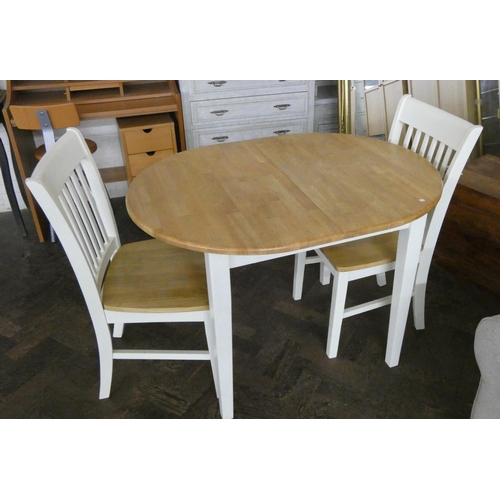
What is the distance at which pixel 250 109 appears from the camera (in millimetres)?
3150

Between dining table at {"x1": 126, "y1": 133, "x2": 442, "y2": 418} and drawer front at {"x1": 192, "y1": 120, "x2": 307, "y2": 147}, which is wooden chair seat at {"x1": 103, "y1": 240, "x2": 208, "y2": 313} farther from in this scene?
drawer front at {"x1": 192, "y1": 120, "x2": 307, "y2": 147}

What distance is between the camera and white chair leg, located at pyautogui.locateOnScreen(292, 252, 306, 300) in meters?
2.24

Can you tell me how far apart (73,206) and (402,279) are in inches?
46.5

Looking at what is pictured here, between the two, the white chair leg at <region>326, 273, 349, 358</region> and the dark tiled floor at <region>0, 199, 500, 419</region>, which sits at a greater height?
the white chair leg at <region>326, 273, 349, 358</region>

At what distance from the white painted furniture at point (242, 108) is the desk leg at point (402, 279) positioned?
176 cm

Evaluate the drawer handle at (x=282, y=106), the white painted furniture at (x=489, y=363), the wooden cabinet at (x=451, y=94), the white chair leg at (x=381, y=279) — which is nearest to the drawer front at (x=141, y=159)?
the drawer handle at (x=282, y=106)

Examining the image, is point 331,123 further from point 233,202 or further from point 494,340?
point 494,340

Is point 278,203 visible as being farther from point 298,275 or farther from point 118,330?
point 118,330

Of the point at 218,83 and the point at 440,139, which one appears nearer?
the point at 440,139

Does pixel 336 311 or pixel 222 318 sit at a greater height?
pixel 222 318

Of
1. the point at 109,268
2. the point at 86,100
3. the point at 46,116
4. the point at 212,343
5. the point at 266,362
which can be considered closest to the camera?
the point at 212,343

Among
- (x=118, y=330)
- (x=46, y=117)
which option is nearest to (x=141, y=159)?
(x=46, y=117)

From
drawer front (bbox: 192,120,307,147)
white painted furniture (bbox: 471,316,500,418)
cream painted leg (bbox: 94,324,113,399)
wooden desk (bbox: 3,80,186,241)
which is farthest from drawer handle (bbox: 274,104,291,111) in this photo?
white painted furniture (bbox: 471,316,500,418)

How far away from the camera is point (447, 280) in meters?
2.45
